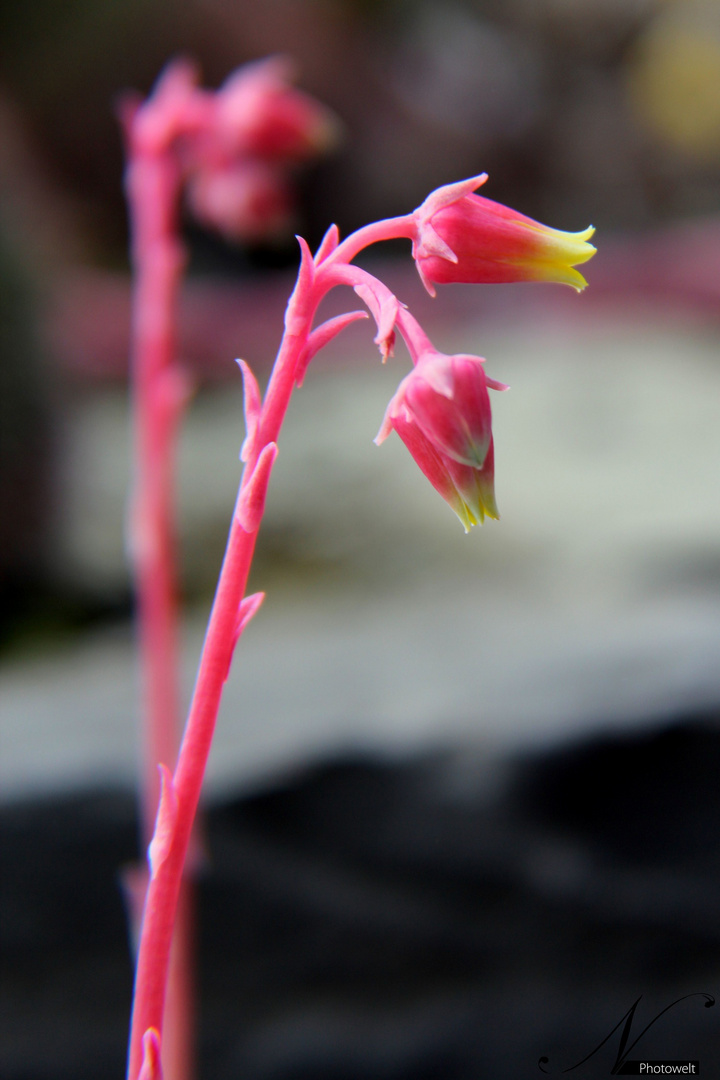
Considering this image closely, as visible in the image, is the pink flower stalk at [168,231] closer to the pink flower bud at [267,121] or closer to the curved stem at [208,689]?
the pink flower bud at [267,121]

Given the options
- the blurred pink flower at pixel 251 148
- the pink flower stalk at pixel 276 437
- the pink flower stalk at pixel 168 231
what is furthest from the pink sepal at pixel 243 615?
the blurred pink flower at pixel 251 148

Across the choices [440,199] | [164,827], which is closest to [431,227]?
[440,199]

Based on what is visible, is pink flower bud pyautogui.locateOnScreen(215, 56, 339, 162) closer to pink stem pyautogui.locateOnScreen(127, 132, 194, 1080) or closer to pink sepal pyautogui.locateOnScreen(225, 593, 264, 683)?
pink stem pyautogui.locateOnScreen(127, 132, 194, 1080)

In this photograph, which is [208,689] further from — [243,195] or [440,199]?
[243,195]

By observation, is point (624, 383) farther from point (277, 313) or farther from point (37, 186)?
point (37, 186)
